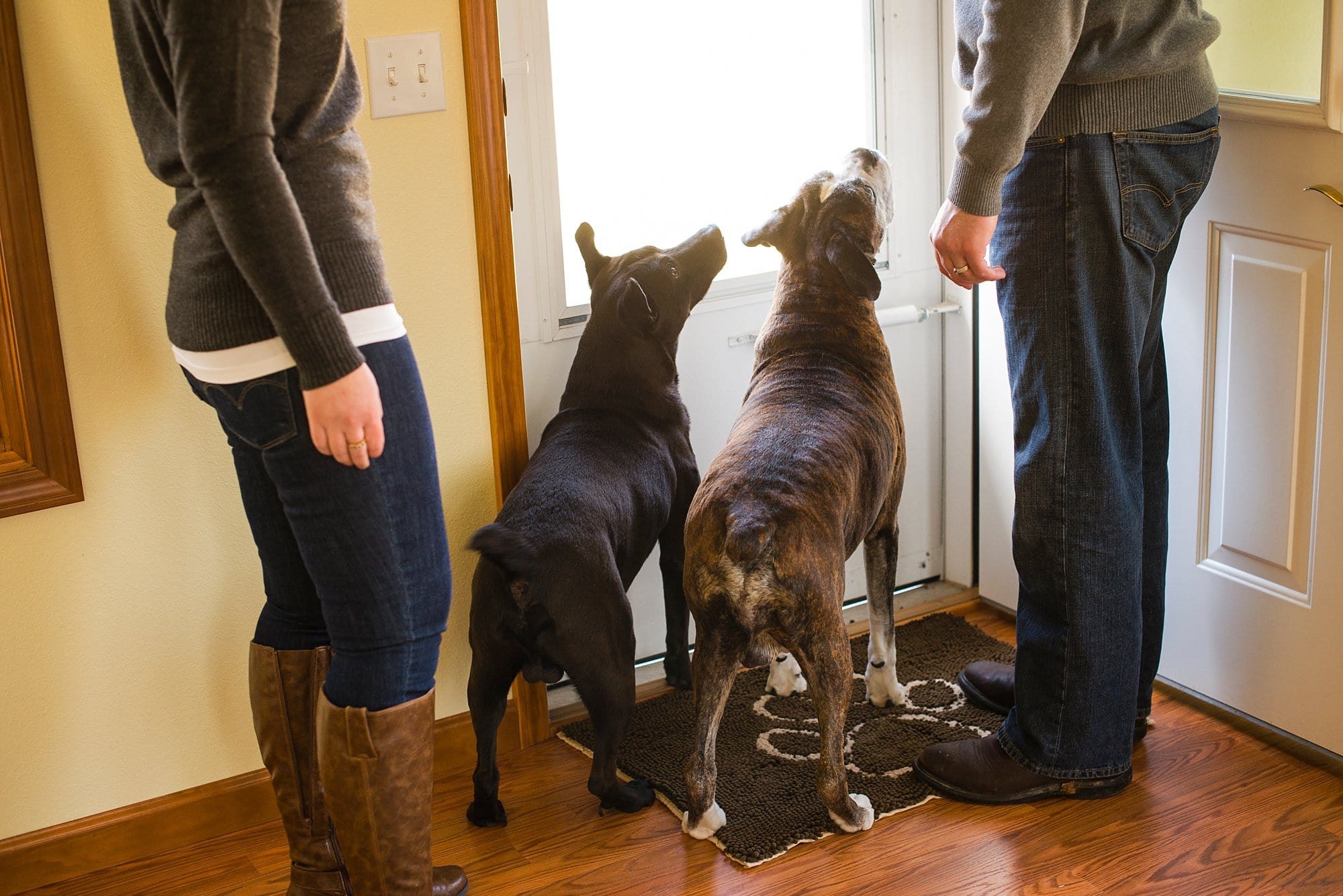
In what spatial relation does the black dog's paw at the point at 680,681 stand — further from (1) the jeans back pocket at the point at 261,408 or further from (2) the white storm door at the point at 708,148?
(1) the jeans back pocket at the point at 261,408

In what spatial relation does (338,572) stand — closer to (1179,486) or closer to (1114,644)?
(1114,644)

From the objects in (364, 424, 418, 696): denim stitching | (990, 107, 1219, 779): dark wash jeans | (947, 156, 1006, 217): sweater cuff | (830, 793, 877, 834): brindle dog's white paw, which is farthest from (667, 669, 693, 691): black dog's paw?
(947, 156, 1006, 217): sweater cuff

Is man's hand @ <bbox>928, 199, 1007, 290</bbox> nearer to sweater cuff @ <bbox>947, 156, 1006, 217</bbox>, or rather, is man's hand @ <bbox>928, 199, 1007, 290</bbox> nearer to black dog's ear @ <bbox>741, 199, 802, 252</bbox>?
sweater cuff @ <bbox>947, 156, 1006, 217</bbox>

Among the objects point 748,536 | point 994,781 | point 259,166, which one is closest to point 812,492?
point 748,536

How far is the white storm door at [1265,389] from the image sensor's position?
1.96 meters

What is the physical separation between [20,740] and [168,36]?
1295mm

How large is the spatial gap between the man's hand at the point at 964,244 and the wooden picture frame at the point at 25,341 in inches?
53.0

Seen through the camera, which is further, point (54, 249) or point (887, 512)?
point (887, 512)

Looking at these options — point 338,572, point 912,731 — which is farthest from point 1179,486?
point 338,572

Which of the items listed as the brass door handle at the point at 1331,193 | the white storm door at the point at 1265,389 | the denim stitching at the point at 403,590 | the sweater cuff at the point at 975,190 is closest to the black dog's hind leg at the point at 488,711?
the denim stitching at the point at 403,590

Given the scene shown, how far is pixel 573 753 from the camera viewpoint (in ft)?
7.70

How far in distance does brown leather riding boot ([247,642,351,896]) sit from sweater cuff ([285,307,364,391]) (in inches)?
22.9

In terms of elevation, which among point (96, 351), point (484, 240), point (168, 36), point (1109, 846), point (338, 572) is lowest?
point (1109, 846)

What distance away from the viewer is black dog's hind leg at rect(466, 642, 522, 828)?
193 centimetres
